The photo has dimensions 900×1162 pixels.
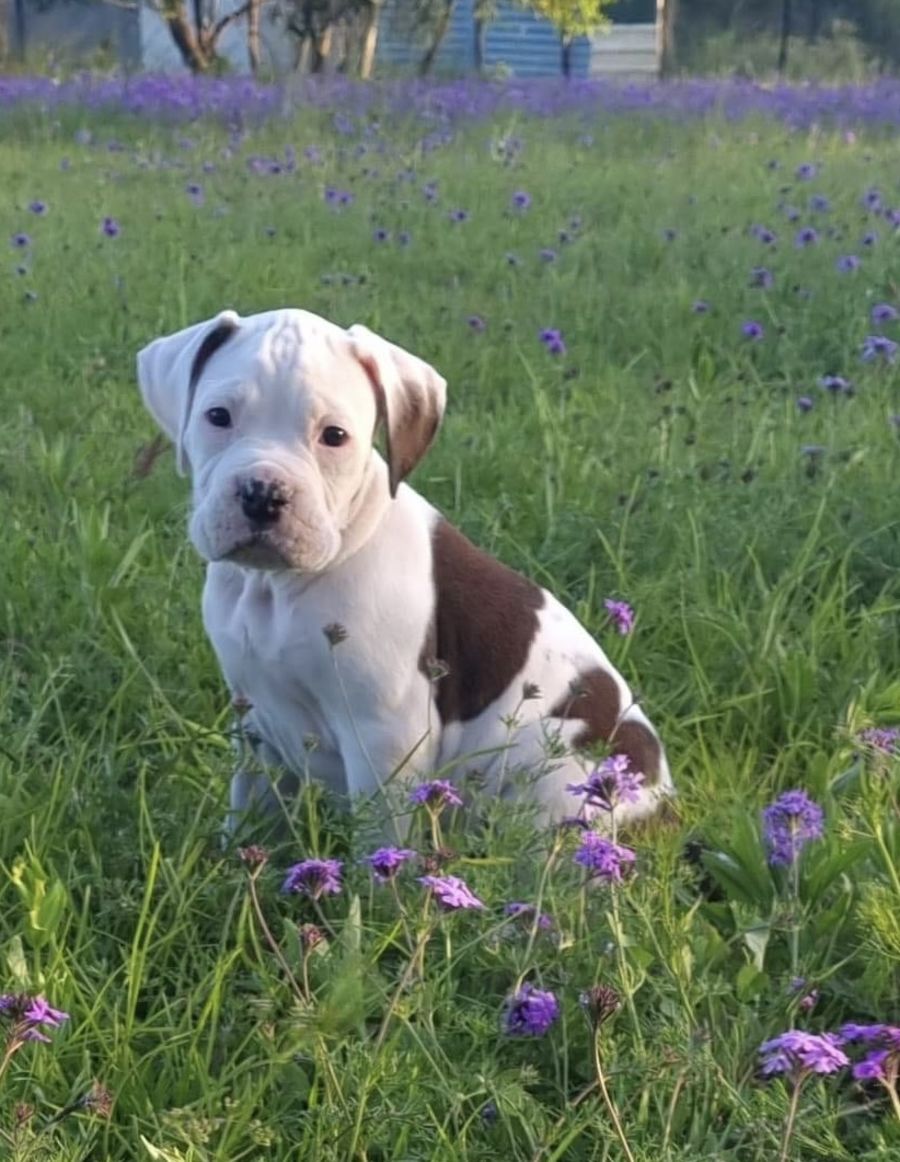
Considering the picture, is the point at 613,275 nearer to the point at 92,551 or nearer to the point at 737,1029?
the point at 92,551

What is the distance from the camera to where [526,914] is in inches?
84.4

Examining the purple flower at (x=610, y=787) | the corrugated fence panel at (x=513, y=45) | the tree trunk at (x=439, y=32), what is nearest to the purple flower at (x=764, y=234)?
the purple flower at (x=610, y=787)

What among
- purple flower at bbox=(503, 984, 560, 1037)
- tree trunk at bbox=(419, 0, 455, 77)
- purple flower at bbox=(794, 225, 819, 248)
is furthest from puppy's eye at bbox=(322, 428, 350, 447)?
tree trunk at bbox=(419, 0, 455, 77)

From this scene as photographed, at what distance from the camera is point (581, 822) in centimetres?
213

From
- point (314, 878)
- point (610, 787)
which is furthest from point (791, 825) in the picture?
point (314, 878)

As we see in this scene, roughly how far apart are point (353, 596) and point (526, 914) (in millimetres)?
691

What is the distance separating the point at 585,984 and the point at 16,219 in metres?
6.28

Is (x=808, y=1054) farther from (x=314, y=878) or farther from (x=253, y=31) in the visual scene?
(x=253, y=31)

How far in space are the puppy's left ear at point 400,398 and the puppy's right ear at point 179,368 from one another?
22 centimetres

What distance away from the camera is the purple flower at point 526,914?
204 cm

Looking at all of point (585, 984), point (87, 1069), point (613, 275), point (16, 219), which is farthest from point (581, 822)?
point (16, 219)

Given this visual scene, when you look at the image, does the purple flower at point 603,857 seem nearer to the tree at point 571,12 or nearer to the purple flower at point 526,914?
the purple flower at point 526,914

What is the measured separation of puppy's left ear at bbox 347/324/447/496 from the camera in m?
2.53

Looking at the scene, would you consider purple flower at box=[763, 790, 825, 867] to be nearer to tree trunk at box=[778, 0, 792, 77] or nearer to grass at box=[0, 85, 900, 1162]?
grass at box=[0, 85, 900, 1162]
